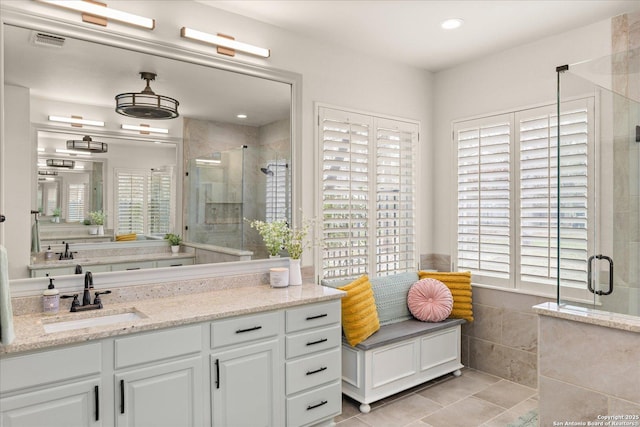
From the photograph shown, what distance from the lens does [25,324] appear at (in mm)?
2012

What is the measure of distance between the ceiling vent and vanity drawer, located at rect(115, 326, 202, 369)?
65.7 inches

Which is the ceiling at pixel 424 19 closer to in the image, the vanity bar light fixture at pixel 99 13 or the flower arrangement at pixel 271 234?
the vanity bar light fixture at pixel 99 13

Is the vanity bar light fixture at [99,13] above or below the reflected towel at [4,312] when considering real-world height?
above

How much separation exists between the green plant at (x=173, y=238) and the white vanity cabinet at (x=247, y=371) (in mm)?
734

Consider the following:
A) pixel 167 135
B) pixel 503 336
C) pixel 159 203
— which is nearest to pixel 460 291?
pixel 503 336

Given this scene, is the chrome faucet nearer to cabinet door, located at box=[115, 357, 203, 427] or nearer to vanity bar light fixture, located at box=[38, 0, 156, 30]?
cabinet door, located at box=[115, 357, 203, 427]

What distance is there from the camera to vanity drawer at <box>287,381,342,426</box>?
8.31 ft

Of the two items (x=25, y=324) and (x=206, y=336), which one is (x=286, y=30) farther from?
(x=25, y=324)

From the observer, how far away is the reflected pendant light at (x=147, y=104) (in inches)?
100.0

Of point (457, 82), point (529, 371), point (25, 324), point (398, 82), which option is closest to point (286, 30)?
point (398, 82)

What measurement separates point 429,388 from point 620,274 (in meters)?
1.77

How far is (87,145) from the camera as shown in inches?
97.1

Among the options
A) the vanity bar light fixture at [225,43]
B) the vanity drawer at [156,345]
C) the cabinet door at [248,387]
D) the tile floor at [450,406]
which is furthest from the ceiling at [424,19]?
the tile floor at [450,406]

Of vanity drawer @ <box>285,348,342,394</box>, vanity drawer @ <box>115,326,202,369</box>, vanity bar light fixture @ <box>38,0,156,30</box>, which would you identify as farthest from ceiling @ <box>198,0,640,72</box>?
vanity drawer @ <box>285,348,342,394</box>
